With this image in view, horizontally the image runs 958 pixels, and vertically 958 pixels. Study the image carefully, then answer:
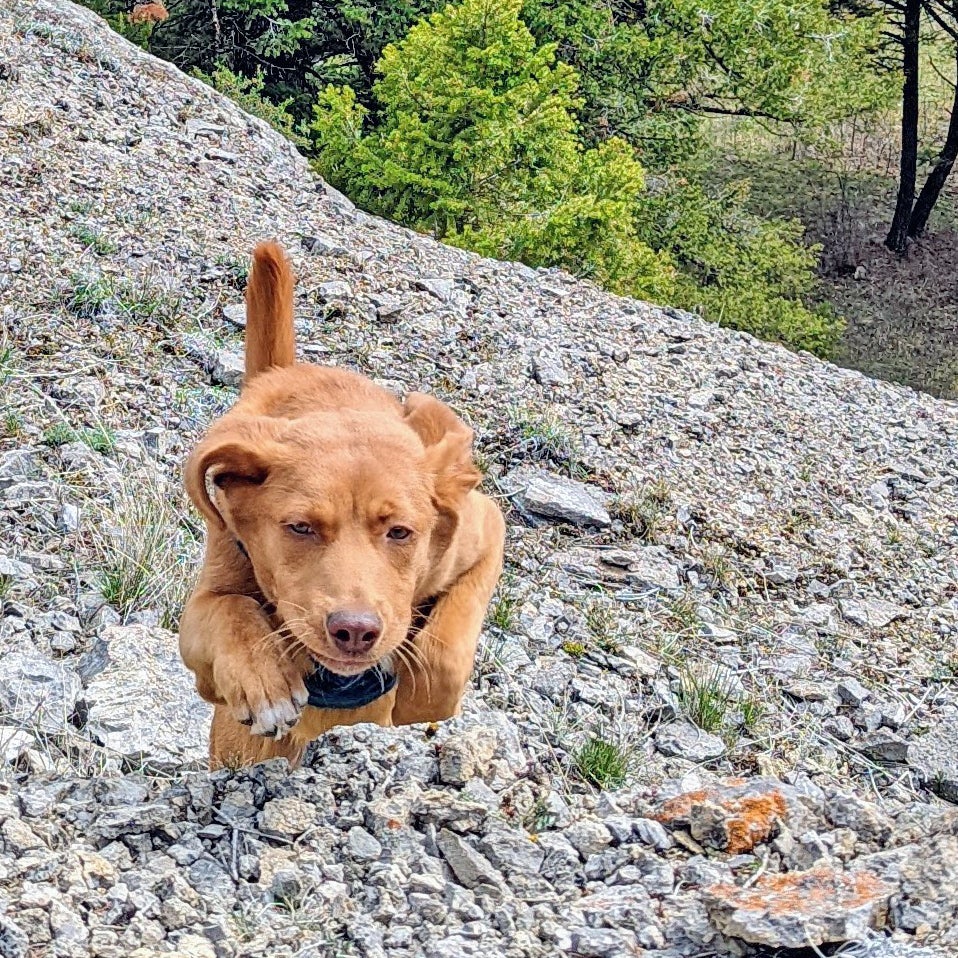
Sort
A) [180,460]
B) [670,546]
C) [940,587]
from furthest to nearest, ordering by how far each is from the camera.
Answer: [940,587] < [670,546] < [180,460]

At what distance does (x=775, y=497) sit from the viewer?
7.90 metres

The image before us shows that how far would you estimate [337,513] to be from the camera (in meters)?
3.18

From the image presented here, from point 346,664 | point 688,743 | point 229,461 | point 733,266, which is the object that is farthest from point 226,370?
point 733,266

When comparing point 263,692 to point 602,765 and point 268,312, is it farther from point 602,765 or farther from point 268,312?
point 602,765

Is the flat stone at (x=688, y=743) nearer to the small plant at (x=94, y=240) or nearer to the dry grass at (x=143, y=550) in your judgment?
the dry grass at (x=143, y=550)

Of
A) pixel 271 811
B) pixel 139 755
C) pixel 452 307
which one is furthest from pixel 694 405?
pixel 271 811

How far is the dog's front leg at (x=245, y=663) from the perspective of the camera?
3.12 meters

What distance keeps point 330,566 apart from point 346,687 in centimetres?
41

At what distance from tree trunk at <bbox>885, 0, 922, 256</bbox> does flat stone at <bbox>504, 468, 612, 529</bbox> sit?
612 inches

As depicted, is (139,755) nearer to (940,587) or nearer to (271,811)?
(271,811)

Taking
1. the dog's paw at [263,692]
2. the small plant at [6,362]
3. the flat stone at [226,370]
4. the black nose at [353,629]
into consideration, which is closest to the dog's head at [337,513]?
the black nose at [353,629]

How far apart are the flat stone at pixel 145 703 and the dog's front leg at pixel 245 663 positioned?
42.0 inches

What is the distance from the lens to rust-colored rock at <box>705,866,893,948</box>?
9.46 feet

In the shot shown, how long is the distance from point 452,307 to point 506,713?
4.09 metres
